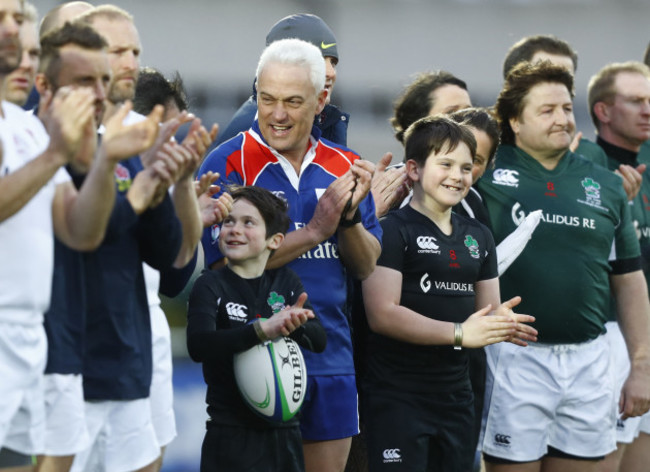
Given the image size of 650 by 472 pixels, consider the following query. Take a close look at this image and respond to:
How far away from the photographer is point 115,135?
3195 millimetres

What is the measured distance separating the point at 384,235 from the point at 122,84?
1.36 m

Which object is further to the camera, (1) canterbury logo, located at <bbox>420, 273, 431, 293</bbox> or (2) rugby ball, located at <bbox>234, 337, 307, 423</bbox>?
(1) canterbury logo, located at <bbox>420, 273, 431, 293</bbox>

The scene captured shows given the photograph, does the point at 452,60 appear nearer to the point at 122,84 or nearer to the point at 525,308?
the point at 525,308

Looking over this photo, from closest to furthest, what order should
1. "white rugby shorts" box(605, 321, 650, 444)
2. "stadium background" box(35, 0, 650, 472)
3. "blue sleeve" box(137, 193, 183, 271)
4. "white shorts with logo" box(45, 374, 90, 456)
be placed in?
"white shorts with logo" box(45, 374, 90, 456) → "blue sleeve" box(137, 193, 183, 271) → "white rugby shorts" box(605, 321, 650, 444) → "stadium background" box(35, 0, 650, 472)

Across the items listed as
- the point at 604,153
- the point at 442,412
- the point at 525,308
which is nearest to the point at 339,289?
the point at 442,412

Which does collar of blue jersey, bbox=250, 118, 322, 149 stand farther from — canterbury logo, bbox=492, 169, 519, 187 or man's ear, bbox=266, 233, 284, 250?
canterbury logo, bbox=492, 169, 519, 187

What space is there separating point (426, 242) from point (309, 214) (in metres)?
0.52

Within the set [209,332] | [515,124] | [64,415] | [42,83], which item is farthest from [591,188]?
[64,415]

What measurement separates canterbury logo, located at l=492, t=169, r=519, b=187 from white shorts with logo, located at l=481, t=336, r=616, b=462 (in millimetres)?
777

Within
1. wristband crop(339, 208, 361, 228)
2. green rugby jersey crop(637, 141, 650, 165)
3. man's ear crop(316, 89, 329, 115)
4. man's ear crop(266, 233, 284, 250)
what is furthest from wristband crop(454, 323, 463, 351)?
green rugby jersey crop(637, 141, 650, 165)

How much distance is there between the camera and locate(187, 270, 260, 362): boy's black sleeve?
13.6ft

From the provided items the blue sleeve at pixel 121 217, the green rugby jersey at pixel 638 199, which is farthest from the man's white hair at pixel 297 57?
the green rugby jersey at pixel 638 199

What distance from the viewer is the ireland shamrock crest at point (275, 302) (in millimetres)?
4371

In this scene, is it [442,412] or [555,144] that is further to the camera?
[555,144]
